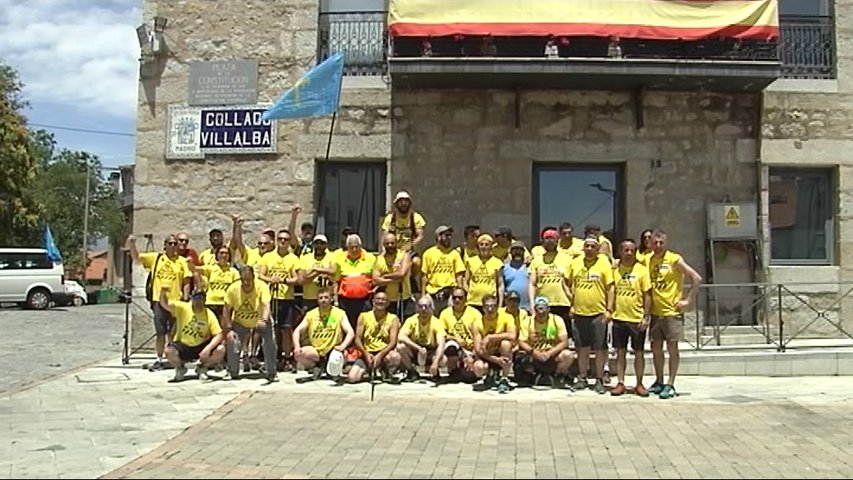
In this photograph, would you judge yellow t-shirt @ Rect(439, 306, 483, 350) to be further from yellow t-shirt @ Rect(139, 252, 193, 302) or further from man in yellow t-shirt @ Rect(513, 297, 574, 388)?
yellow t-shirt @ Rect(139, 252, 193, 302)

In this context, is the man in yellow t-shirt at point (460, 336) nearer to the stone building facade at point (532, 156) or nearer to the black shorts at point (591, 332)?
the black shorts at point (591, 332)

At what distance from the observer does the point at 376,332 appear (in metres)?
10.2

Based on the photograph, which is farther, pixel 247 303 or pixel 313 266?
pixel 313 266

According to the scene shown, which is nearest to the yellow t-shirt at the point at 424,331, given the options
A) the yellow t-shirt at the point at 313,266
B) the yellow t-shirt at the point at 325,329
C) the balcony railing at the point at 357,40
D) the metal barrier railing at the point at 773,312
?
the yellow t-shirt at the point at 325,329

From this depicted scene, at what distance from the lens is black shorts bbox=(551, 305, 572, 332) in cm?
1024

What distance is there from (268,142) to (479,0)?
3.67 meters

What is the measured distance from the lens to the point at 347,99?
12992 millimetres

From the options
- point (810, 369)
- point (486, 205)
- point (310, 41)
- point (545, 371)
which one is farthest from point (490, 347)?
point (310, 41)

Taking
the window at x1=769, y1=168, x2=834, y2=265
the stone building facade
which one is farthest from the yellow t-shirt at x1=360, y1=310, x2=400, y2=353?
the window at x1=769, y1=168, x2=834, y2=265

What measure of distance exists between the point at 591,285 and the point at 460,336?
5.28ft

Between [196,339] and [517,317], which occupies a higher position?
[517,317]

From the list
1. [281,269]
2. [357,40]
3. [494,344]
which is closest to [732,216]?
[494,344]

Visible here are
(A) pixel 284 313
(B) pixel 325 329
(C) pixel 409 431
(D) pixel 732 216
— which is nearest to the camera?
(C) pixel 409 431

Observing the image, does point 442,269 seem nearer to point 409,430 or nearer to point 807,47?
point 409,430
